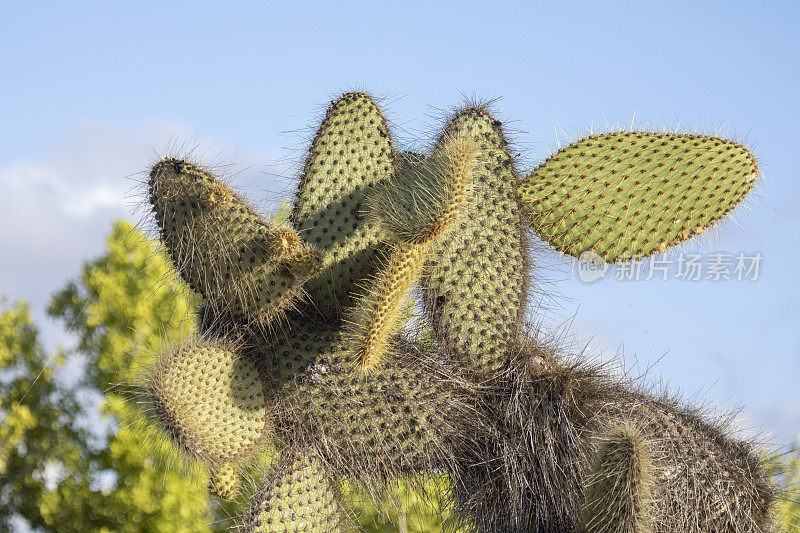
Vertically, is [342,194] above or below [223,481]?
above

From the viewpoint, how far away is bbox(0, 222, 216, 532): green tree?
10922mm

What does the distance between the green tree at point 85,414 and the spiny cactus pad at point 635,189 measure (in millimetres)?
8514

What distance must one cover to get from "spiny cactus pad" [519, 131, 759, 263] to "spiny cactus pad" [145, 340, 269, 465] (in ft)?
4.91

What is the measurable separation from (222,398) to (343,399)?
50 centimetres

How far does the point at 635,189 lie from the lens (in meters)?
3.08

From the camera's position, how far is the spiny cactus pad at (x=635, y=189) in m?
3.09

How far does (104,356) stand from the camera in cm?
1169

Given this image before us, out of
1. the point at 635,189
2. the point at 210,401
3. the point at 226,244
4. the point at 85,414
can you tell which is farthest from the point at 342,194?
the point at 85,414

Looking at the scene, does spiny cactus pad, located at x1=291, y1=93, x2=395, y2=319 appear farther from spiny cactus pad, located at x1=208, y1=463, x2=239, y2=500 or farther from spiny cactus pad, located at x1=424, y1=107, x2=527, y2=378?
spiny cactus pad, located at x1=208, y1=463, x2=239, y2=500

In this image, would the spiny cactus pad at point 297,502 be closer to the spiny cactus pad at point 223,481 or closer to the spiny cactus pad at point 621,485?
the spiny cactus pad at point 223,481

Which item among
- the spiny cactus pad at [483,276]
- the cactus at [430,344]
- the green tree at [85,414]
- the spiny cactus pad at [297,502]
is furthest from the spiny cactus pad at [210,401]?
the green tree at [85,414]

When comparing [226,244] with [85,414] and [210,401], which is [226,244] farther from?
[85,414]

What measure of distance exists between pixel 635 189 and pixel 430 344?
1.15 metres

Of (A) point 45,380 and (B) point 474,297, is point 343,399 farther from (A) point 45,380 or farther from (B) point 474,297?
(A) point 45,380
